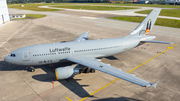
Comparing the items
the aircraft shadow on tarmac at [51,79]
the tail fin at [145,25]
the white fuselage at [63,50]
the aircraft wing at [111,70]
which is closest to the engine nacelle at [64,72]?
the aircraft shadow on tarmac at [51,79]

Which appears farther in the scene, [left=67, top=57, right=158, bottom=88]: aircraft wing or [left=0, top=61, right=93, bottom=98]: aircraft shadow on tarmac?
[left=0, top=61, right=93, bottom=98]: aircraft shadow on tarmac

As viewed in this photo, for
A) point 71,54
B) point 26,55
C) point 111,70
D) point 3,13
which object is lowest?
point 111,70

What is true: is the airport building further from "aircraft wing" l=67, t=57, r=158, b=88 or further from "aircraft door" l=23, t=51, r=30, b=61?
"aircraft wing" l=67, t=57, r=158, b=88

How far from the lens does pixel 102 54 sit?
24844mm

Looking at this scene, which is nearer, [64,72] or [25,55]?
[64,72]

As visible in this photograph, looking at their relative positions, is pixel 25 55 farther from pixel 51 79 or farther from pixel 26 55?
pixel 51 79

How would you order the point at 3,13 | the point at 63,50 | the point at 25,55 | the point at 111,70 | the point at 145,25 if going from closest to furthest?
1. the point at 111,70
2. the point at 25,55
3. the point at 63,50
4. the point at 145,25
5. the point at 3,13

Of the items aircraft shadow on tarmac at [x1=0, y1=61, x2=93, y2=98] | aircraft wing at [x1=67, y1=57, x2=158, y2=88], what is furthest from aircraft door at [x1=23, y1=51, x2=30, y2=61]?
aircraft wing at [x1=67, y1=57, x2=158, y2=88]

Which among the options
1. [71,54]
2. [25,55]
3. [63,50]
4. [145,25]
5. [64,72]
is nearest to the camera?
[64,72]

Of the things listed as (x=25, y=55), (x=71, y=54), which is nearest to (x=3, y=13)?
(x=25, y=55)

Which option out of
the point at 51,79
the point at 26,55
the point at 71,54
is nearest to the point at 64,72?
the point at 51,79

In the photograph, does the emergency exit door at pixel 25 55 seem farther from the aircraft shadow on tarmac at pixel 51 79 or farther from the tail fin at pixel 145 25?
the tail fin at pixel 145 25

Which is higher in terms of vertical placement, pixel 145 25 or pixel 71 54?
pixel 145 25

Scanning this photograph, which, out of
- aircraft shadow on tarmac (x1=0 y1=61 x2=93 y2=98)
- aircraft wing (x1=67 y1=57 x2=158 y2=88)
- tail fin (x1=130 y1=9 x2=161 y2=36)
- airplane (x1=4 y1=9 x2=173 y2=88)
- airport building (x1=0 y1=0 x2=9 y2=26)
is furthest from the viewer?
airport building (x1=0 y1=0 x2=9 y2=26)
